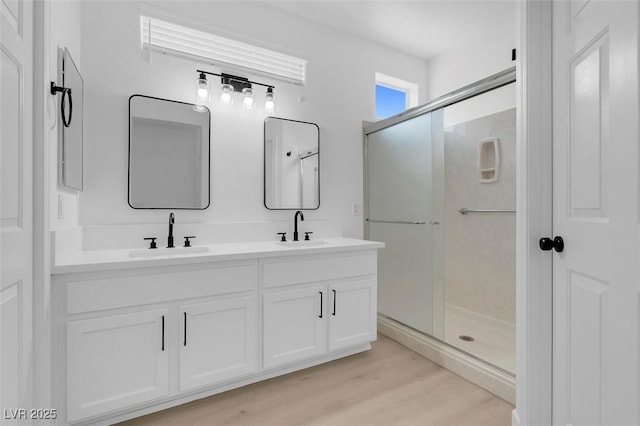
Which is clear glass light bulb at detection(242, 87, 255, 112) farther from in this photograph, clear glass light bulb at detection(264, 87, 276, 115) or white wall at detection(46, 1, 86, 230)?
white wall at detection(46, 1, 86, 230)

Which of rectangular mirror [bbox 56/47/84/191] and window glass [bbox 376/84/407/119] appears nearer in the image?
rectangular mirror [bbox 56/47/84/191]

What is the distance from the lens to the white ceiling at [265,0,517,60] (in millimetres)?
2506

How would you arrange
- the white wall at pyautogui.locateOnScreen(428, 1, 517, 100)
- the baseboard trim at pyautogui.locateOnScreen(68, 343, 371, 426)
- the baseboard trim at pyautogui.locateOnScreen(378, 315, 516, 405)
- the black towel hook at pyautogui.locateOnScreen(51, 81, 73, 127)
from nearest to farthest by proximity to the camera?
the black towel hook at pyautogui.locateOnScreen(51, 81, 73, 127)
the baseboard trim at pyautogui.locateOnScreen(68, 343, 371, 426)
the baseboard trim at pyautogui.locateOnScreen(378, 315, 516, 405)
the white wall at pyautogui.locateOnScreen(428, 1, 517, 100)

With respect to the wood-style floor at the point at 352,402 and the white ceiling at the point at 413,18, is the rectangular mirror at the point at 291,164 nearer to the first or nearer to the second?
the white ceiling at the point at 413,18

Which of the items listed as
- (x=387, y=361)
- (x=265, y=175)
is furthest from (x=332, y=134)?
(x=387, y=361)

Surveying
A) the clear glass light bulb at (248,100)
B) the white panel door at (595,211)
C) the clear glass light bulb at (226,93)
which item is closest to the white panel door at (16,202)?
the clear glass light bulb at (226,93)

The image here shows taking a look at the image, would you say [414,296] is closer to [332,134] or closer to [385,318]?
[385,318]

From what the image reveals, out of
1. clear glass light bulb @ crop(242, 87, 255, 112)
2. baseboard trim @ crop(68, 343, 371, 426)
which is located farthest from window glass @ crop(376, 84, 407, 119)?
baseboard trim @ crop(68, 343, 371, 426)

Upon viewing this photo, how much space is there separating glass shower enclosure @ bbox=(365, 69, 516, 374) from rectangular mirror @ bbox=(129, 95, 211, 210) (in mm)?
1477

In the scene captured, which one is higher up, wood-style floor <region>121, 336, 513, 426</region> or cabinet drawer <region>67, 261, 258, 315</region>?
cabinet drawer <region>67, 261, 258, 315</region>

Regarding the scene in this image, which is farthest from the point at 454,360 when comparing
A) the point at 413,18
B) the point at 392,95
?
the point at 413,18

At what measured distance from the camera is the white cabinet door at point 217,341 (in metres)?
1.66

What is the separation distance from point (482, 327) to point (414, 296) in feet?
1.96

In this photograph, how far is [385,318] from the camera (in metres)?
2.80
